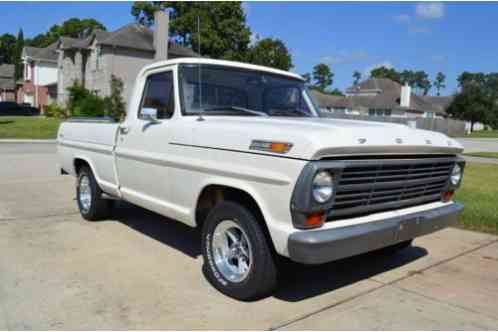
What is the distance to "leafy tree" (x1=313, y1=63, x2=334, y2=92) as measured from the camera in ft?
403

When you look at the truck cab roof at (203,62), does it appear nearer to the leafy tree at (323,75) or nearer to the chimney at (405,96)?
the chimney at (405,96)

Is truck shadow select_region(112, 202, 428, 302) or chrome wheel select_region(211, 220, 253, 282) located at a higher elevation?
chrome wheel select_region(211, 220, 253, 282)

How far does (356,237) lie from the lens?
343cm

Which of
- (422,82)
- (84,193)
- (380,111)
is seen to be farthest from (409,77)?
(84,193)

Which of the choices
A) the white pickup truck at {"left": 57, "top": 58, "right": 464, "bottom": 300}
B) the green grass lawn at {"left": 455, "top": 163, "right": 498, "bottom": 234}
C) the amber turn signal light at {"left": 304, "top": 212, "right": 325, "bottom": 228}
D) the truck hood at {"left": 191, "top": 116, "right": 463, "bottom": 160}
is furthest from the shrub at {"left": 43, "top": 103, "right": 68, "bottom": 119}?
the amber turn signal light at {"left": 304, "top": 212, "right": 325, "bottom": 228}

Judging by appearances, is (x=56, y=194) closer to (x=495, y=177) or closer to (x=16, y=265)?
(x=16, y=265)

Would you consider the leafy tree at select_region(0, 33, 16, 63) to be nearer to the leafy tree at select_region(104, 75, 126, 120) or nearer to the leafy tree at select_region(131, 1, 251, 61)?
the leafy tree at select_region(131, 1, 251, 61)

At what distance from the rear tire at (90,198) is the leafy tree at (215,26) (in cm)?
4157

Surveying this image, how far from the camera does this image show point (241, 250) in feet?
12.8

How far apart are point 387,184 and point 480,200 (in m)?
5.31

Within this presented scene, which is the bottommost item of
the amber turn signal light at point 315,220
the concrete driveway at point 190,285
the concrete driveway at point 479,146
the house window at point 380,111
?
the concrete driveway at point 190,285

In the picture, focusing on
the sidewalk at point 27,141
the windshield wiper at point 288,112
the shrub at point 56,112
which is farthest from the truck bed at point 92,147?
the shrub at point 56,112

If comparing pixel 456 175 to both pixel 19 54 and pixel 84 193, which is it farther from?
pixel 19 54

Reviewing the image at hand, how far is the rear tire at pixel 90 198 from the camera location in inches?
241
